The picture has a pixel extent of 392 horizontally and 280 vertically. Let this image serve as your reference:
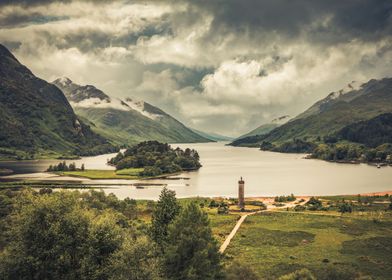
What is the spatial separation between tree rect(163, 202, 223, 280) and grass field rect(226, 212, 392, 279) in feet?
50.7

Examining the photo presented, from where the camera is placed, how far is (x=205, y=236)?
182 feet

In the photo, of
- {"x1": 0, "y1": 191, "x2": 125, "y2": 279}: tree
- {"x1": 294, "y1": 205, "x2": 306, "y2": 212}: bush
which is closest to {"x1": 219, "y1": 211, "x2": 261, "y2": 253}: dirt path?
{"x1": 294, "y1": 205, "x2": 306, "y2": 212}: bush

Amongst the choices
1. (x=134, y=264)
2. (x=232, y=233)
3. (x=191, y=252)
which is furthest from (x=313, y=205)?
(x=134, y=264)

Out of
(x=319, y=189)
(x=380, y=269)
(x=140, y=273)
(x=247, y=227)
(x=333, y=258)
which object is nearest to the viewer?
(x=140, y=273)

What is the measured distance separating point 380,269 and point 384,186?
130m

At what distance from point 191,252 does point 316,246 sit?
1605 inches

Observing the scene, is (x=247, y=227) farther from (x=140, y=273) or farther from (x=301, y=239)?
(x=140, y=273)

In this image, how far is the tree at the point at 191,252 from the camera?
51.5 meters

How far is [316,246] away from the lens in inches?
3292

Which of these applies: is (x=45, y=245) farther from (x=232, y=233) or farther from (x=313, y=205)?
(x=313, y=205)

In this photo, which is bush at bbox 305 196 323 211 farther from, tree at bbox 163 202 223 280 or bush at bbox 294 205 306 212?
tree at bbox 163 202 223 280

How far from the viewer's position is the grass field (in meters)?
67.9

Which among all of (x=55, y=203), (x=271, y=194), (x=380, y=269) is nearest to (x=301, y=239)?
(x=380, y=269)

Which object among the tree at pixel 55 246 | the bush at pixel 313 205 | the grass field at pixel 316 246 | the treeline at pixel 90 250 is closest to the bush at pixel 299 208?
the bush at pixel 313 205
